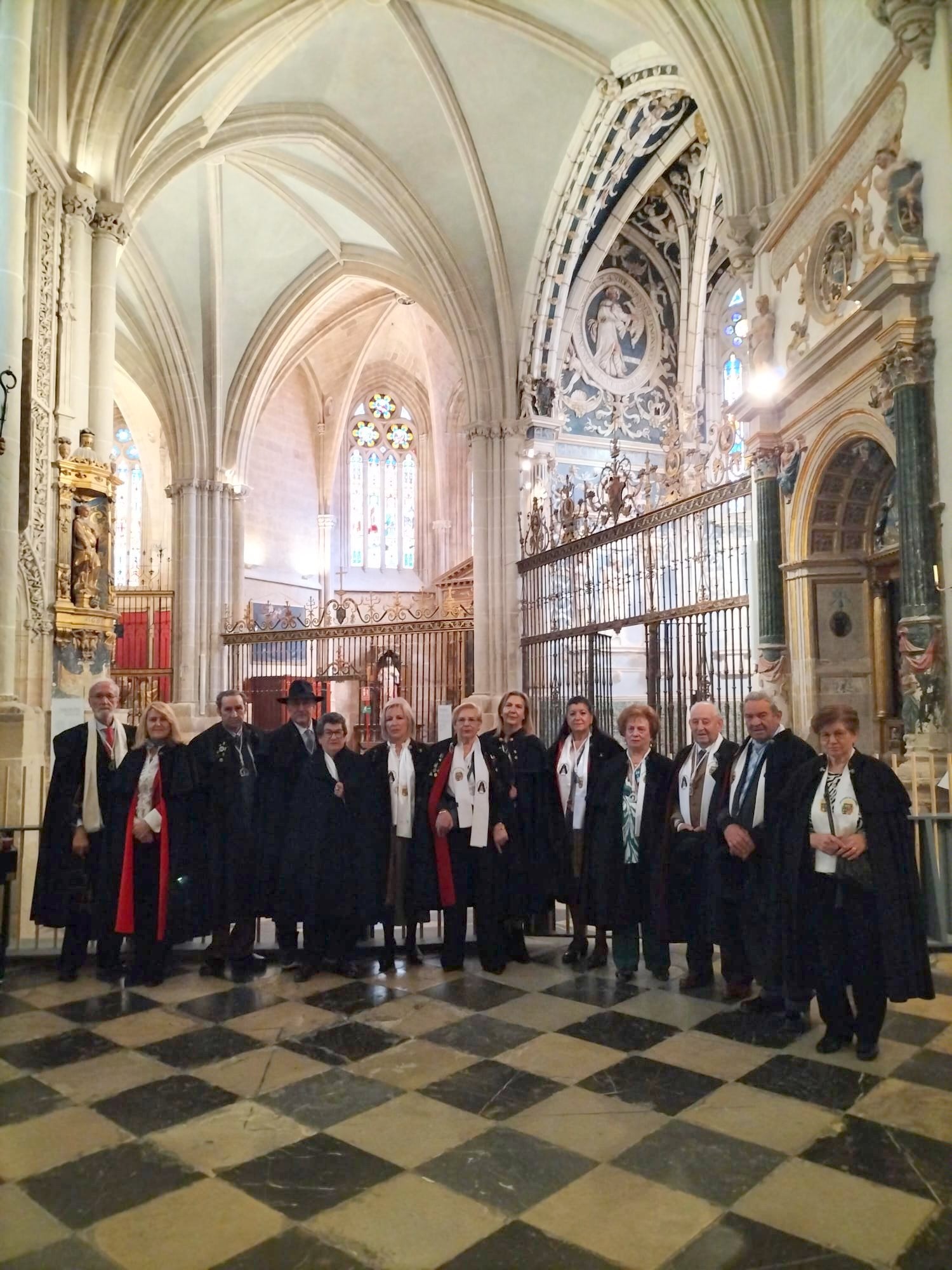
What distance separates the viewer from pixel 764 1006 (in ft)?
13.2

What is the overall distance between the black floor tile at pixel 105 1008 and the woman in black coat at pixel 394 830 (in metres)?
1.11

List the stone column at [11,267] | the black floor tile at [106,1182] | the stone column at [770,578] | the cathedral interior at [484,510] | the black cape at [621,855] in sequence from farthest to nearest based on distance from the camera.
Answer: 1. the stone column at [770,578]
2. the stone column at [11,267]
3. the black cape at [621,855]
4. the cathedral interior at [484,510]
5. the black floor tile at [106,1182]

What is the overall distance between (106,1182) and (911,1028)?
3.03m

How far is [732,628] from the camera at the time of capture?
8.79 m

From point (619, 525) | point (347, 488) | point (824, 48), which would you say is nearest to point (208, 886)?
point (619, 525)

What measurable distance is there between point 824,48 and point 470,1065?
27.3 ft

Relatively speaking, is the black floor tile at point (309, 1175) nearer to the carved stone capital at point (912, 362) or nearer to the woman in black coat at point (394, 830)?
the woman in black coat at point (394, 830)

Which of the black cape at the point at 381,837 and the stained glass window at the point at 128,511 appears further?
the stained glass window at the point at 128,511

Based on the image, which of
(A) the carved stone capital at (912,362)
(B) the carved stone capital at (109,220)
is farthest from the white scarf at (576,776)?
(B) the carved stone capital at (109,220)

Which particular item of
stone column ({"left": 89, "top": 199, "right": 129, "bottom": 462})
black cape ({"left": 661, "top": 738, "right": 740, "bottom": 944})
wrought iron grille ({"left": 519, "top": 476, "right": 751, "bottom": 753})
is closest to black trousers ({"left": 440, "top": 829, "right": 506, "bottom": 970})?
black cape ({"left": 661, "top": 738, "right": 740, "bottom": 944})

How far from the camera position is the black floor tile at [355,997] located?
409cm

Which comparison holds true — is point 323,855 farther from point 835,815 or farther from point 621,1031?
point 835,815

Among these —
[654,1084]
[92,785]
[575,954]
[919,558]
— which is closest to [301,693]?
[92,785]

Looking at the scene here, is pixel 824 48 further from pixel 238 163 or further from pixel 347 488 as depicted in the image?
pixel 347 488
